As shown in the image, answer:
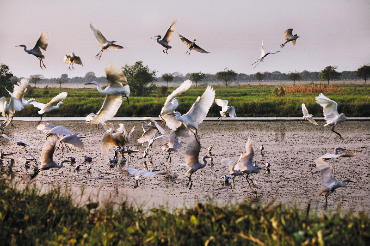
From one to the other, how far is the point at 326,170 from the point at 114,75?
4.07 meters

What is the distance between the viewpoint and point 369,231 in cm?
296

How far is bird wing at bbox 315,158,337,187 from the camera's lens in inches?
204

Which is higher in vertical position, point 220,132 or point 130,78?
point 130,78

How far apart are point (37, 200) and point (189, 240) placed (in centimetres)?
→ 241

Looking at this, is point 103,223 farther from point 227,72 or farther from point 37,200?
point 227,72

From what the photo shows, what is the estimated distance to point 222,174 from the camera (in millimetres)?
7359

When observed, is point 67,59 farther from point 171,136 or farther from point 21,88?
point 171,136

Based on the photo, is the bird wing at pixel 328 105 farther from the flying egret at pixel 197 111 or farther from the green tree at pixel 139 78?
the green tree at pixel 139 78

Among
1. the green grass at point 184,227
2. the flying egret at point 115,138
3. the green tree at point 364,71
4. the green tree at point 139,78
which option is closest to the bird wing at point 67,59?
the flying egret at point 115,138

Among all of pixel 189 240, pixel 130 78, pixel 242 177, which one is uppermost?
pixel 130 78

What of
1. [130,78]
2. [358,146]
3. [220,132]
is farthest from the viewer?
[130,78]

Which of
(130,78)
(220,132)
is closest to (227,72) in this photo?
(130,78)

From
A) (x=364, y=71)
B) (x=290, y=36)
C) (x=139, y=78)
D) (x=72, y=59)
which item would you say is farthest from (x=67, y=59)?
(x=364, y=71)

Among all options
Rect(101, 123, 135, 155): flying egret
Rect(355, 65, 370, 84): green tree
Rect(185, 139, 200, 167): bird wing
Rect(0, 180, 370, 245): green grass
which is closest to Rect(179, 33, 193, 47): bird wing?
Rect(101, 123, 135, 155): flying egret
